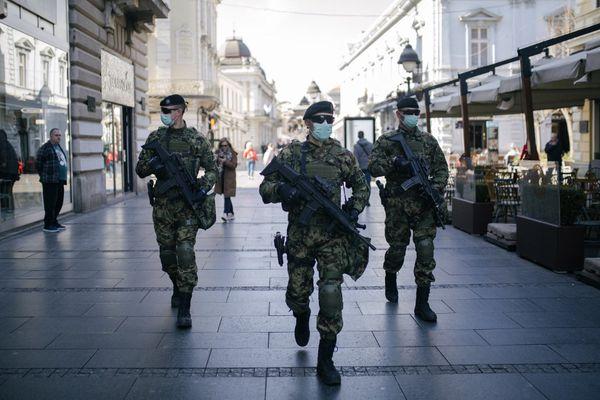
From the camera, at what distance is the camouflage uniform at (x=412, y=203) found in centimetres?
592

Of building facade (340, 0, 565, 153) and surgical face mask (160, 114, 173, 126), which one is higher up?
building facade (340, 0, 565, 153)

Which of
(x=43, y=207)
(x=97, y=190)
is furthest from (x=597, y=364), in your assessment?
(x=97, y=190)

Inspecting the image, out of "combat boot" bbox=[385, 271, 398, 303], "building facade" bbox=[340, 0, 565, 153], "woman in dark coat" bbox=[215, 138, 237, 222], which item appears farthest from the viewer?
→ "building facade" bbox=[340, 0, 565, 153]

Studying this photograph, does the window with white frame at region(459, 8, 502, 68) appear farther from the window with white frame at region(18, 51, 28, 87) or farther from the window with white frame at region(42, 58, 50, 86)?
the window with white frame at region(18, 51, 28, 87)

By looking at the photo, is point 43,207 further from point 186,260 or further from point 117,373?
point 117,373

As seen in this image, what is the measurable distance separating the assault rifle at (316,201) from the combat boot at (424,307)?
61.5 inches

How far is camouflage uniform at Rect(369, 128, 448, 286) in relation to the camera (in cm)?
592

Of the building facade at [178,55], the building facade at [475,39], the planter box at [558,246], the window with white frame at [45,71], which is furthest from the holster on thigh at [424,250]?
the building facade at [178,55]

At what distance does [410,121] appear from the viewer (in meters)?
6.04

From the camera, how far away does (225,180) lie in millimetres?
13531

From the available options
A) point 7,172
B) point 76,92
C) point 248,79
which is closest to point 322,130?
point 7,172

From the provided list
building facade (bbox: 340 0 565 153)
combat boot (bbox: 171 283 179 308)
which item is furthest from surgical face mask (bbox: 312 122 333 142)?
building facade (bbox: 340 0 565 153)

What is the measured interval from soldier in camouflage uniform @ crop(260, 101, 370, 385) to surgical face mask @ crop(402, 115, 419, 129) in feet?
4.87

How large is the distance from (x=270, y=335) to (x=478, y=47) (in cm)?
3567
